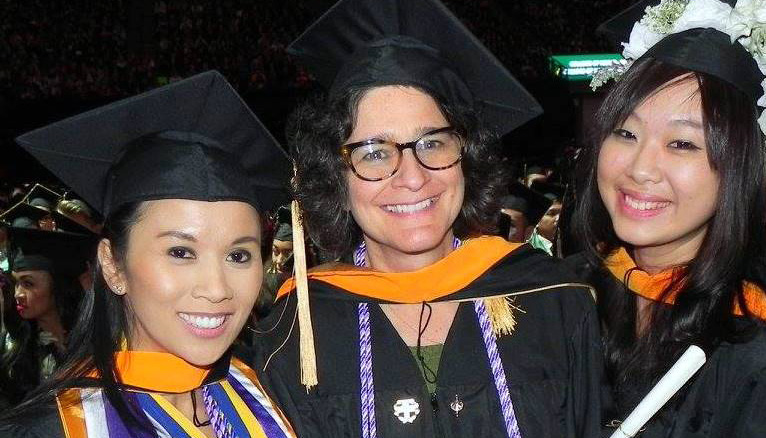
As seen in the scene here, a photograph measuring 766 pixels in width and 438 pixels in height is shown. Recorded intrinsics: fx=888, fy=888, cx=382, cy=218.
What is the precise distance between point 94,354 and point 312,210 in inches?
32.7

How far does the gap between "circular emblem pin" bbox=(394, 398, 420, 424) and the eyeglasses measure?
64 centimetres

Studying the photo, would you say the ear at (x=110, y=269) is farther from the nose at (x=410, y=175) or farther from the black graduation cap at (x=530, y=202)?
the black graduation cap at (x=530, y=202)

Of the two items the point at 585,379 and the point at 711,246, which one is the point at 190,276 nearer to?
the point at 585,379

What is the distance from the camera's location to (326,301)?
2.68 meters

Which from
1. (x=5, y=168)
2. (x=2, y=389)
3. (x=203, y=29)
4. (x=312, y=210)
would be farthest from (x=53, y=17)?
(x=312, y=210)

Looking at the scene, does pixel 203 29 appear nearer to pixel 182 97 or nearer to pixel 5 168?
pixel 5 168

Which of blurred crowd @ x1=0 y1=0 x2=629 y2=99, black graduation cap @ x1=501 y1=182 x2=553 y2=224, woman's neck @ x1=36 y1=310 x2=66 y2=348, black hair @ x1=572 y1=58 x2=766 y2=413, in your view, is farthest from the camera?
blurred crowd @ x1=0 y1=0 x2=629 y2=99

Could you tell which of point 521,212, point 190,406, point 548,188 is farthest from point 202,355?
point 548,188

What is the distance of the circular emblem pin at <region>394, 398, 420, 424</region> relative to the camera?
96.7 inches

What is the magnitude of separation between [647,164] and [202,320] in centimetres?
127

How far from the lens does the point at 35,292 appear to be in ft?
18.0

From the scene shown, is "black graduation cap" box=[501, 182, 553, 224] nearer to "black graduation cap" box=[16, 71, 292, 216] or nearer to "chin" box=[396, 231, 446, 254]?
"chin" box=[396, 231, 446, 254]

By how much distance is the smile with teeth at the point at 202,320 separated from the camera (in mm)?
2256

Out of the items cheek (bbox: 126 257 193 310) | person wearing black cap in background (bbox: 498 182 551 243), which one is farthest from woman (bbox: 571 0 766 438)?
person wearing black cap in background (bbox: 498 182 551 243)
